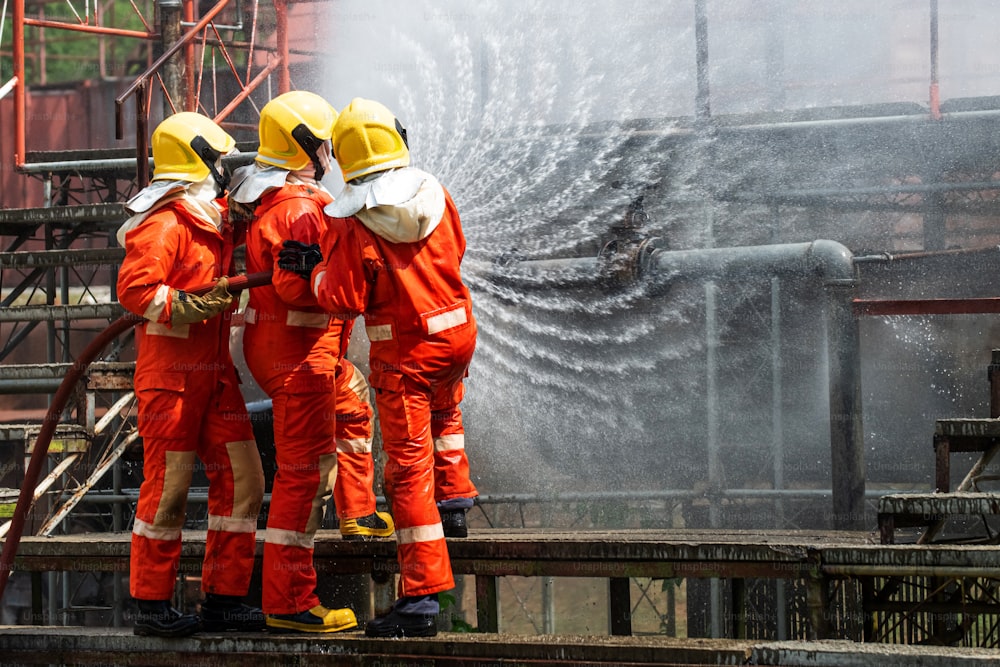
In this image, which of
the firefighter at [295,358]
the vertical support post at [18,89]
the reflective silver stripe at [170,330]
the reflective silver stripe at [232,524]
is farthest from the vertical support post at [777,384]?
the vertical support post at [18,89]

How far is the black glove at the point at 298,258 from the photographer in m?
4.52

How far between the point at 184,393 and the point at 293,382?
458 mm

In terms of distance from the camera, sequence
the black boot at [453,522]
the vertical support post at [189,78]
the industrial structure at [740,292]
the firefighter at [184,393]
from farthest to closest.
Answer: the vertical support post at [189,78] < the industrial structure at [740,292] < the black boot at [453,522] < the firefighter at [184,393]

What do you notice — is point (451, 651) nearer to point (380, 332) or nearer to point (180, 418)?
point (380, 332)

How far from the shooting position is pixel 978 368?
34.7 ft

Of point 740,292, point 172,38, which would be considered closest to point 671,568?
point 740,292

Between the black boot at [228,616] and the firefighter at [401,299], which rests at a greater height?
the firefighter at [401,299]

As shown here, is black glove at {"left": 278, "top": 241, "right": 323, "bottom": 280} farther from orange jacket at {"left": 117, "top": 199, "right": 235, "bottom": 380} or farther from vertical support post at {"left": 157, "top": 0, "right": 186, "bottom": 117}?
vertical support post at {"left": 157, "top": 0, "right": 186, "bottom": 117}

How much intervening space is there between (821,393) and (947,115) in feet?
9.00

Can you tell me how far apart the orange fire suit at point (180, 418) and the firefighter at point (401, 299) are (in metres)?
0.52

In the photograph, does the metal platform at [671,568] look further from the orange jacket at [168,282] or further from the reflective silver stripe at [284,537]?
the orange jacket at [168,282]

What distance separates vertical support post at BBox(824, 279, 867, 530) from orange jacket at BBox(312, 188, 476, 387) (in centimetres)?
345

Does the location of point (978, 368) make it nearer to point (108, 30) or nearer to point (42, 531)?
point (42, 531)

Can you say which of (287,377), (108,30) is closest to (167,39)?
(108,30)
